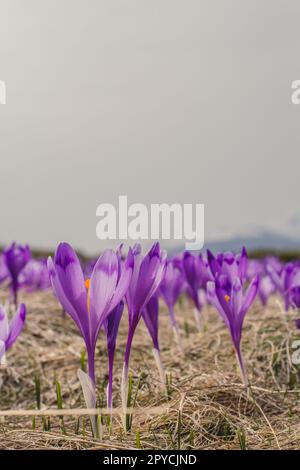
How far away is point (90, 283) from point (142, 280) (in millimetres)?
162

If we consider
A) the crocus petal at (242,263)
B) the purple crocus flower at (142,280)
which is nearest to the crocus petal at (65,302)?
the purple crocus flower at (142,280)

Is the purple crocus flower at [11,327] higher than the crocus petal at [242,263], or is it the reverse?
the crocus petal at [242,263]

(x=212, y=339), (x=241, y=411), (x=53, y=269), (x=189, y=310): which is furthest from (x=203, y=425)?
(x=189, y=310)

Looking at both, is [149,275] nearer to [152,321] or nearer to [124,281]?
[124,281]

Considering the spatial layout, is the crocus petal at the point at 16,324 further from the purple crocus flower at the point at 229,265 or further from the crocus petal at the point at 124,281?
the purple crocus flower at the point at 229,265

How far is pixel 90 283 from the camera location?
1.79 m

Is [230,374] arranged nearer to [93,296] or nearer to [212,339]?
[212,339]

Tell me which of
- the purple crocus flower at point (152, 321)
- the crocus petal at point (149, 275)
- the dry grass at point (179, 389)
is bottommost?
the dry grass at point (179, 389)

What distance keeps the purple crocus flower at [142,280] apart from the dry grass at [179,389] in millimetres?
227

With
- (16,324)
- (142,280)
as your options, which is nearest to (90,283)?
(142,280)

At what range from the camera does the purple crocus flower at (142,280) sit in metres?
1.87

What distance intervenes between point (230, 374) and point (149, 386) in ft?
1.31

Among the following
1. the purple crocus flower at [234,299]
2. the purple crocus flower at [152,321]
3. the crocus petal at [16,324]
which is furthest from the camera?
the purple crocus flower at [152,321]
